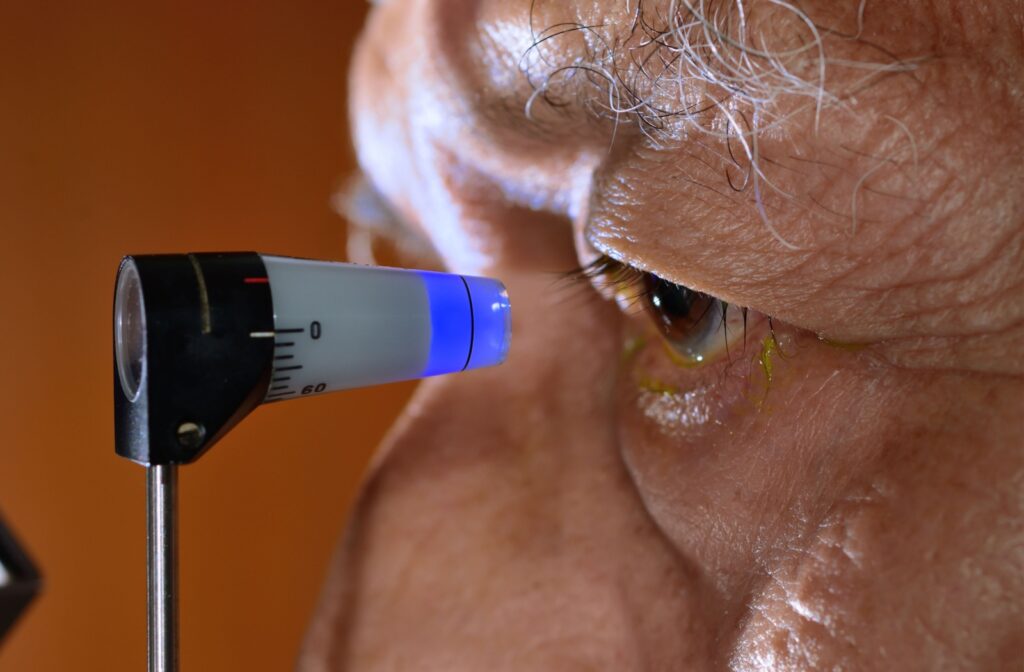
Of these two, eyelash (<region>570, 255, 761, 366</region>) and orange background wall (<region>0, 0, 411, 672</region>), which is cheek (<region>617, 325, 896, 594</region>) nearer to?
eyelash (<region>570, 255, 761, 366</region>)

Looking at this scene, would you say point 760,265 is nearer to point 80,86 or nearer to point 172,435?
point 172,435

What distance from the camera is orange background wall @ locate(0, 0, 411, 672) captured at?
5.15 feet

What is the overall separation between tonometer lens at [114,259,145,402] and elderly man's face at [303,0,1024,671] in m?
0.21

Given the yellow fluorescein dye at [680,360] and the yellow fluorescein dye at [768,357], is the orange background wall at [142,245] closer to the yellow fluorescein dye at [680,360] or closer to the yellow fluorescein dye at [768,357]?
the yellow fluorescein dye at [680,360]

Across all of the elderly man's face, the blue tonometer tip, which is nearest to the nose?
the elderly man's face

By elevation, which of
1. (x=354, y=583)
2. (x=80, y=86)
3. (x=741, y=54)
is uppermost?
(x=80, y=86)

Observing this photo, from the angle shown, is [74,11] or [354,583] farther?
[74,11]

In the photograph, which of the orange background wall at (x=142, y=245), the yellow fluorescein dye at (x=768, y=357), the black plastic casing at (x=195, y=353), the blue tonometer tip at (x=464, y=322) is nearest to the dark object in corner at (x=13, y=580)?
the black plastic casing at (x=195, y=353)

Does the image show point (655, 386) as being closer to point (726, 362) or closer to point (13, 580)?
point (726, 362)

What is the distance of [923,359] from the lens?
344 millimetres

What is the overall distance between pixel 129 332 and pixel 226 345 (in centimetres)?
5

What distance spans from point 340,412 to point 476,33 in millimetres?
1315

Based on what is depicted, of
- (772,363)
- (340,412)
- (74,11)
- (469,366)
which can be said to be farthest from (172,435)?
(74,11)

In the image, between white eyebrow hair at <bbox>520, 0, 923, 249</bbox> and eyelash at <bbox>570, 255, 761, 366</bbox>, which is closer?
white eyebrow hair at <bbox>520, 0, 923, 249</bbox>
